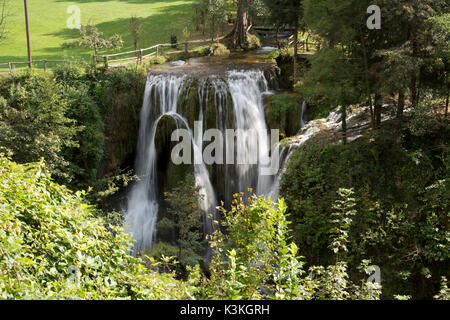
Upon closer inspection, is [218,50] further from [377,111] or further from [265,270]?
[265,270]

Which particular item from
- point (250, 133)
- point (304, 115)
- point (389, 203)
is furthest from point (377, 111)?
point (250, 133)

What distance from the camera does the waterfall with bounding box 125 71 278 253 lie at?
59.7 feet

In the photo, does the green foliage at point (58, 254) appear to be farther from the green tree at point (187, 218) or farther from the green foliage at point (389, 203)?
the green tree at point (187, 218)

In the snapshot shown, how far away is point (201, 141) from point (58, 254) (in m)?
13.0

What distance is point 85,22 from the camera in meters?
37.8

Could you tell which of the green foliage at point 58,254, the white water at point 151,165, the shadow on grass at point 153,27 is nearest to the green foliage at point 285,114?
the white water at point 151,165

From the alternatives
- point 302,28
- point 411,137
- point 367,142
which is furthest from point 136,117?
point 411,137

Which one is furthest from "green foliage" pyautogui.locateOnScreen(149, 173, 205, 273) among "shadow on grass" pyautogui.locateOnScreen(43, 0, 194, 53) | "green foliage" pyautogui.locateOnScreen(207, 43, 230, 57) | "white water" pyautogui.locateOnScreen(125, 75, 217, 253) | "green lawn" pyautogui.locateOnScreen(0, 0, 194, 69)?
"shadow on grass" pyautogui.locateOnScreen(43, 0, 194, 53)

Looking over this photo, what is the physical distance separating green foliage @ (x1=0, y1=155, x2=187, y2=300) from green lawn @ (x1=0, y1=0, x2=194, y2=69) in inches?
923

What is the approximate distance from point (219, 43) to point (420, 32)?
17.6 metres

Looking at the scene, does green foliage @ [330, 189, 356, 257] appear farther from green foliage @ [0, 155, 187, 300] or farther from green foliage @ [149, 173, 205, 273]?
green foliage @ [149, 173, 205, 273]

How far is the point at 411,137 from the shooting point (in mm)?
12844

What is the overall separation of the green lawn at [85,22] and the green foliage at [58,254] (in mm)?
23443
